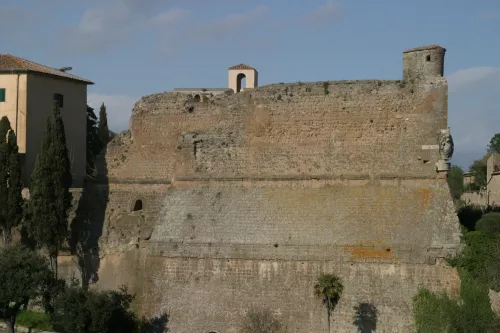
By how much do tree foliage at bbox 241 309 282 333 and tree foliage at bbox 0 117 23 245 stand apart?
9.69m

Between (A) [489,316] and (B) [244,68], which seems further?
(B) [244,68]

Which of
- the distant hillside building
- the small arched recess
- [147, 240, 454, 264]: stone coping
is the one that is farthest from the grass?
the distant hillside building

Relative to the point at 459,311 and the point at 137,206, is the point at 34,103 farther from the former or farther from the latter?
the point at 459,311

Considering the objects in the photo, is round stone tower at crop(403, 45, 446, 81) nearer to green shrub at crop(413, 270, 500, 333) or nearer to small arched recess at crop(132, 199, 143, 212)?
green shrub at crop(413, 270, 500, 333)

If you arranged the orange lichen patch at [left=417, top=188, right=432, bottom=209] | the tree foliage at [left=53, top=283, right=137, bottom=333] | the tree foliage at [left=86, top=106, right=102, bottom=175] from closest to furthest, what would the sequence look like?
1. the orange lichen patch at [left=417, top=188, right=432, bottom=209]
2. the tree foliage at [left=53, top=283, right=137, bottom=333]
3. the tree foliage at [left=86, top=106, right=102, bottom=175]

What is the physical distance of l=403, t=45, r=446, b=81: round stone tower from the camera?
999 inches

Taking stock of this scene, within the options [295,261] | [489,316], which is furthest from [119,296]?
[489,316]

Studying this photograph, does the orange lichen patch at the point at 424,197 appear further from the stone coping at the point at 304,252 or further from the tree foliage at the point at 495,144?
the tree foliage at the point at 495,144

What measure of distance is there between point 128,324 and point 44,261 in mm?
3877

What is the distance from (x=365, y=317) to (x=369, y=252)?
2.01 meters

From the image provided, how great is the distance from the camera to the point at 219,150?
1105 inches

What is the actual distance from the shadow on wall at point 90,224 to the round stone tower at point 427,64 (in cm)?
1213


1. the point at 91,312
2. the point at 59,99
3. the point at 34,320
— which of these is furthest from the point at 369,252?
the point at 59,99

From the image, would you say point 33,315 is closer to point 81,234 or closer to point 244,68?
point 81,234
